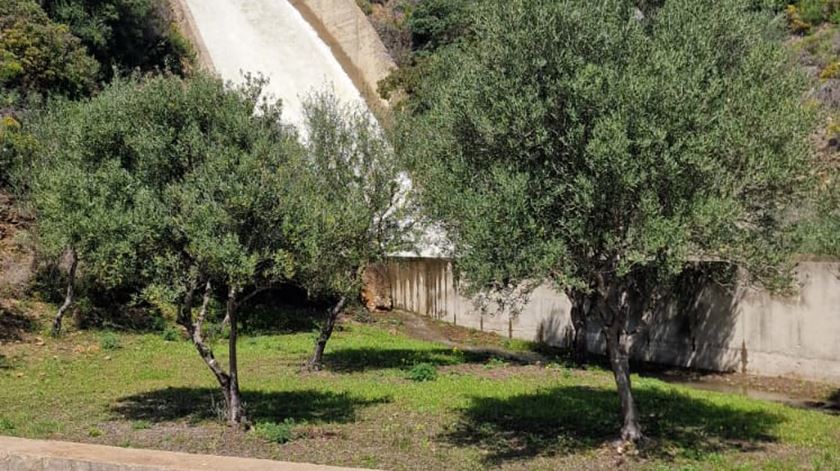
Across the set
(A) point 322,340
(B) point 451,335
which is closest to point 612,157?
(A) point 322,340

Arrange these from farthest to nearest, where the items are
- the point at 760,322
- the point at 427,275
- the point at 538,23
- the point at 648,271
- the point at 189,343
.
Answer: the point at 427,275 → the point at 189,343 → the point at 760,322 → the point at 648,271 → the point at 538,23

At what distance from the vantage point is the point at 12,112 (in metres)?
28.2

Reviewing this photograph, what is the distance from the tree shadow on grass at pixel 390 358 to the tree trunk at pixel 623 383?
9.00m

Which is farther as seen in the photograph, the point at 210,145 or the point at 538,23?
the point at 210,145

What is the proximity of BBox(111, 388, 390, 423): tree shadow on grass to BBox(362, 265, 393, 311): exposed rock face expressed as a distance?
14.3 m

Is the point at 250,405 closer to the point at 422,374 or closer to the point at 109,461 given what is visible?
the point at 422,374

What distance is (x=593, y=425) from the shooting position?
527 inches

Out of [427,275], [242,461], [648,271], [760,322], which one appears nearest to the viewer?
[242,461]

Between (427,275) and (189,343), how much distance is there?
33.6 ft

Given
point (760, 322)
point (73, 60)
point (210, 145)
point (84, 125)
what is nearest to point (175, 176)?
point (210, 145)

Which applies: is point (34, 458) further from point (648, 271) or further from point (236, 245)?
point (648, 271)

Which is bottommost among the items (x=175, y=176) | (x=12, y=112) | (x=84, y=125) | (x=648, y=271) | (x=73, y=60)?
(x=648, y=271)

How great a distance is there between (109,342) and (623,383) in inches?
586

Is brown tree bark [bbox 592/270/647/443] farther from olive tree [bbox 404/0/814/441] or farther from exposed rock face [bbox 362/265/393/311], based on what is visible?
exposed rock face [bbox 362/265/393/311]
